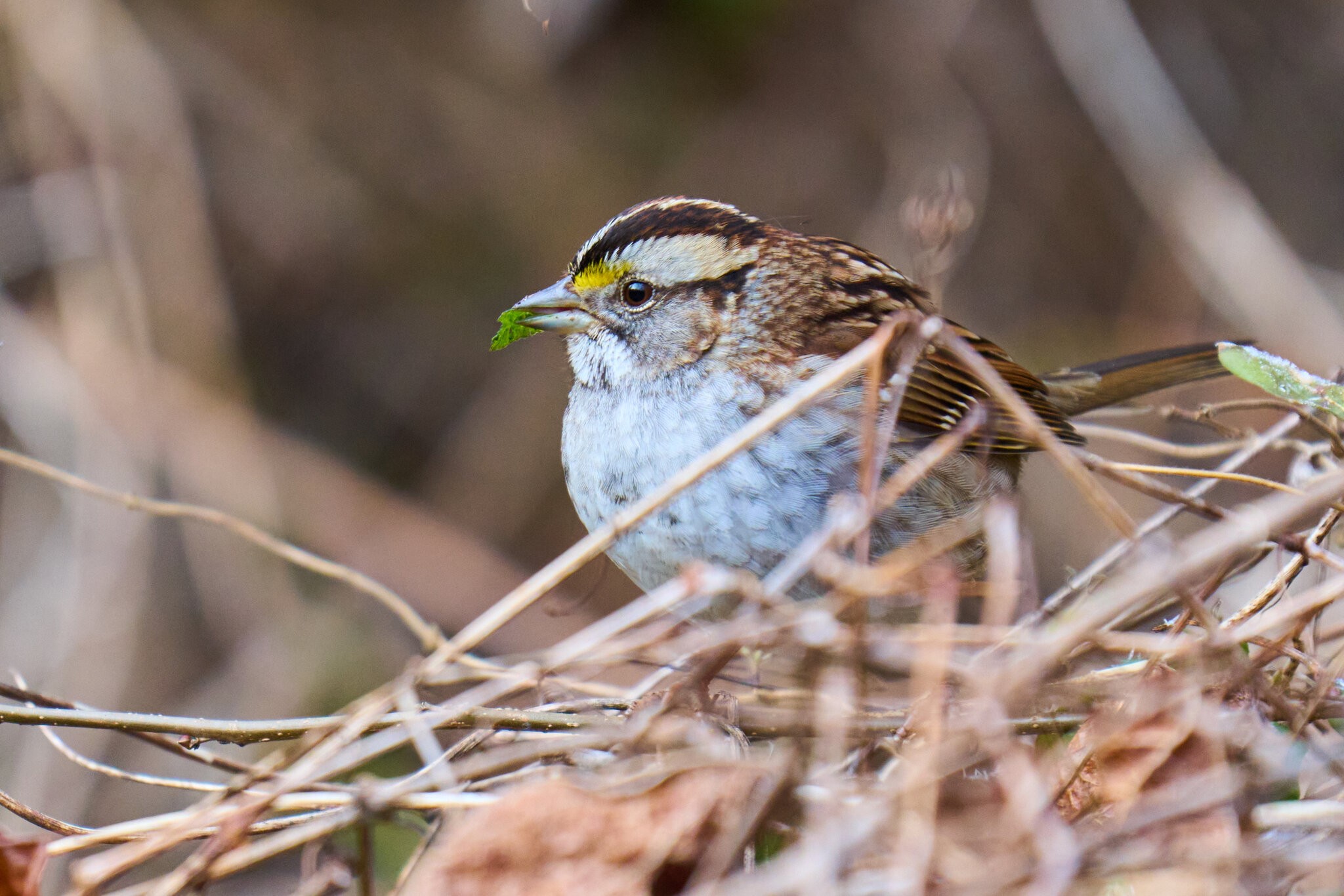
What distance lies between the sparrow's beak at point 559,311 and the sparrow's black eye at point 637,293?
0.08m

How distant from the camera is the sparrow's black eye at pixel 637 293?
2.42 m

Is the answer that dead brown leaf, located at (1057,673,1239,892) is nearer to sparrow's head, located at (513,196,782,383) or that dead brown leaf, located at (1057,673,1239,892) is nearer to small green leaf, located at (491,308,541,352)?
sparrow's head, located at (513,196,782,383)

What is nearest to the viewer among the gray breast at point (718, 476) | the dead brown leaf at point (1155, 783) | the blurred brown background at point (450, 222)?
the dead brown leaf at point (1155, 783)

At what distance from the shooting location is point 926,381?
2.48 meters

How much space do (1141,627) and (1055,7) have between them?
2471mm

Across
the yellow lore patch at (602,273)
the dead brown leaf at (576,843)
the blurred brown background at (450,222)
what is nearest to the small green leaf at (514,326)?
the yellow lore patch at (602,273)

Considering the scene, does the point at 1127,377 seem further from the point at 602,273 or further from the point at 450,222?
the point at 450,222

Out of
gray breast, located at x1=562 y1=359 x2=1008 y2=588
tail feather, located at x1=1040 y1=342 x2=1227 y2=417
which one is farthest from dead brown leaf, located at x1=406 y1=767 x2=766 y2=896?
tail feather, located at x1=1040 y1=342 x2=1227 y2=417

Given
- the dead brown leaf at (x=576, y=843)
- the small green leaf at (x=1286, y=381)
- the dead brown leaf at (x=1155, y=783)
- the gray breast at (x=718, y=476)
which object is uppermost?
the gray breast at (x=718, y=476)

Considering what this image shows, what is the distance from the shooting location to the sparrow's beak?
240cm

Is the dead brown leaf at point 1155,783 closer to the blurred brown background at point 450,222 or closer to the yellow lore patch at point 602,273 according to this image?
the yellow lore patch at point 602,273

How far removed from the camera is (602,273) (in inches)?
95.4

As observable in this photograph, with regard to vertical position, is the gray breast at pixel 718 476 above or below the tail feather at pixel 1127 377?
below

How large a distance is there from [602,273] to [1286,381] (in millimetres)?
1242
